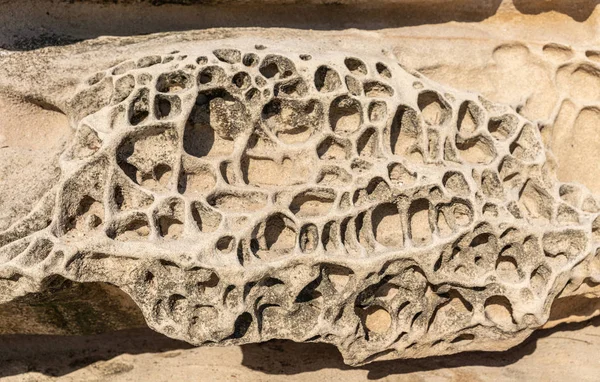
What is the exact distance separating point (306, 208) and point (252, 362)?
1.82 feet

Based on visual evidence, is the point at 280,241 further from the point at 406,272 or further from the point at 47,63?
the point at 47,63

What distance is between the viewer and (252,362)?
6.12 feet

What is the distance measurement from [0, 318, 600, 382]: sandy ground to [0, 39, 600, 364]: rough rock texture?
0.18 metres

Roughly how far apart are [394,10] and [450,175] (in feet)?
1.84

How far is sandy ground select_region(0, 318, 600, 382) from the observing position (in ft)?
6.05

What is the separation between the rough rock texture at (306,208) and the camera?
1453 mm

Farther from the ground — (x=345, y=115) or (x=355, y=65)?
(x=355, y=65)

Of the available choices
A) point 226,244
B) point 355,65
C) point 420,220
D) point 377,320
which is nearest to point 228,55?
point 355,65

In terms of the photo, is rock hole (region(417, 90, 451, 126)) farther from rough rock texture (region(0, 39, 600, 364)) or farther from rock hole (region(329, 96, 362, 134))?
rock hole (region(329, 96, 362, 134))

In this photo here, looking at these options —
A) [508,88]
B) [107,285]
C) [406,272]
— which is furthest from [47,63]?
[508,88]

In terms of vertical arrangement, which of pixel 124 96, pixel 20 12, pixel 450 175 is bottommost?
pixel 450 175

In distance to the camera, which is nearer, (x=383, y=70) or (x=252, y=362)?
(x=383, y=70)

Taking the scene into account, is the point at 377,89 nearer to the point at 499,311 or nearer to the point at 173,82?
the point at 173,82

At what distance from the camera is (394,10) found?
6.16ft
